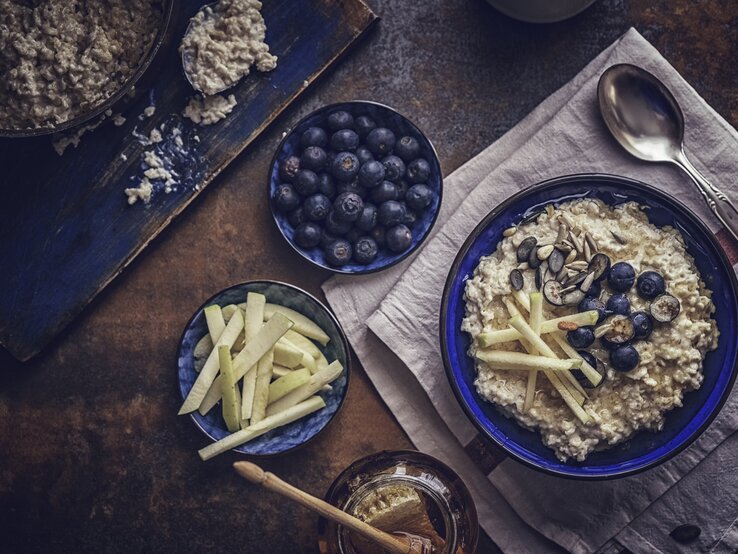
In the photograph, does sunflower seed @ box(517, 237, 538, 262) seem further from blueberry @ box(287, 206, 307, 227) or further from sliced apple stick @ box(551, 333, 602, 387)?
blueberry @ box(287, 206, 307, 227)

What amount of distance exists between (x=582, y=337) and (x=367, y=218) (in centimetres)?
88

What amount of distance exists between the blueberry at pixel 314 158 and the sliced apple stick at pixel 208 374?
2.05ft

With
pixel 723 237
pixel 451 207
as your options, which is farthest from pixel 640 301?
pixel 451 207

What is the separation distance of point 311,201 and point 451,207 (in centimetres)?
55

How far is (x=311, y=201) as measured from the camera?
251 centimetres

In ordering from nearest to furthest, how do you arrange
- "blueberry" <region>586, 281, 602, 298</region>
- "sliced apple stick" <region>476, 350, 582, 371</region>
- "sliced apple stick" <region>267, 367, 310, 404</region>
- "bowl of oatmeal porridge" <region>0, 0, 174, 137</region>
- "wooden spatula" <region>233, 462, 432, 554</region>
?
"wooden spatula" <region>233, 462, 432, 554</region> < "sliced apple stick" <region>476, 350, 582, 371</region> < "blueberry" <region>586, 281, 602, 298</region> < "bowl of oatmeal porridge" <region>0, 0, 174, 137</region> < "sliced apple stick" <region>267, 367, 310, 404</region>

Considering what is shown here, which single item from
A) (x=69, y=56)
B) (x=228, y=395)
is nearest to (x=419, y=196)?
(x=228, y=395)

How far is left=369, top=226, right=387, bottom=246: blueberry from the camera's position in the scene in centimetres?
255

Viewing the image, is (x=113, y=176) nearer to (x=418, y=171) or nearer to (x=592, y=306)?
(x=418, y=171)

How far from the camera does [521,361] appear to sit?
2146 mm

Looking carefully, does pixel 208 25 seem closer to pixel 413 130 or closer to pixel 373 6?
pixel 373 6

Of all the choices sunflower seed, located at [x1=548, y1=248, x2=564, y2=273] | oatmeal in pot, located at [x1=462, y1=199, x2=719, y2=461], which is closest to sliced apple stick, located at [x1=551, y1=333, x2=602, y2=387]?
oatmeal in pot, located at [x1=462, y1=199, x2=719, y2=461]

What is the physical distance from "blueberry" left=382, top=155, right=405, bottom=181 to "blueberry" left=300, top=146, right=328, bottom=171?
232mm

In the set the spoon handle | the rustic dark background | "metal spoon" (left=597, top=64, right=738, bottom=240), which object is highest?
"metal spoon" (left=597, top=64, right=738, bottom=240)
